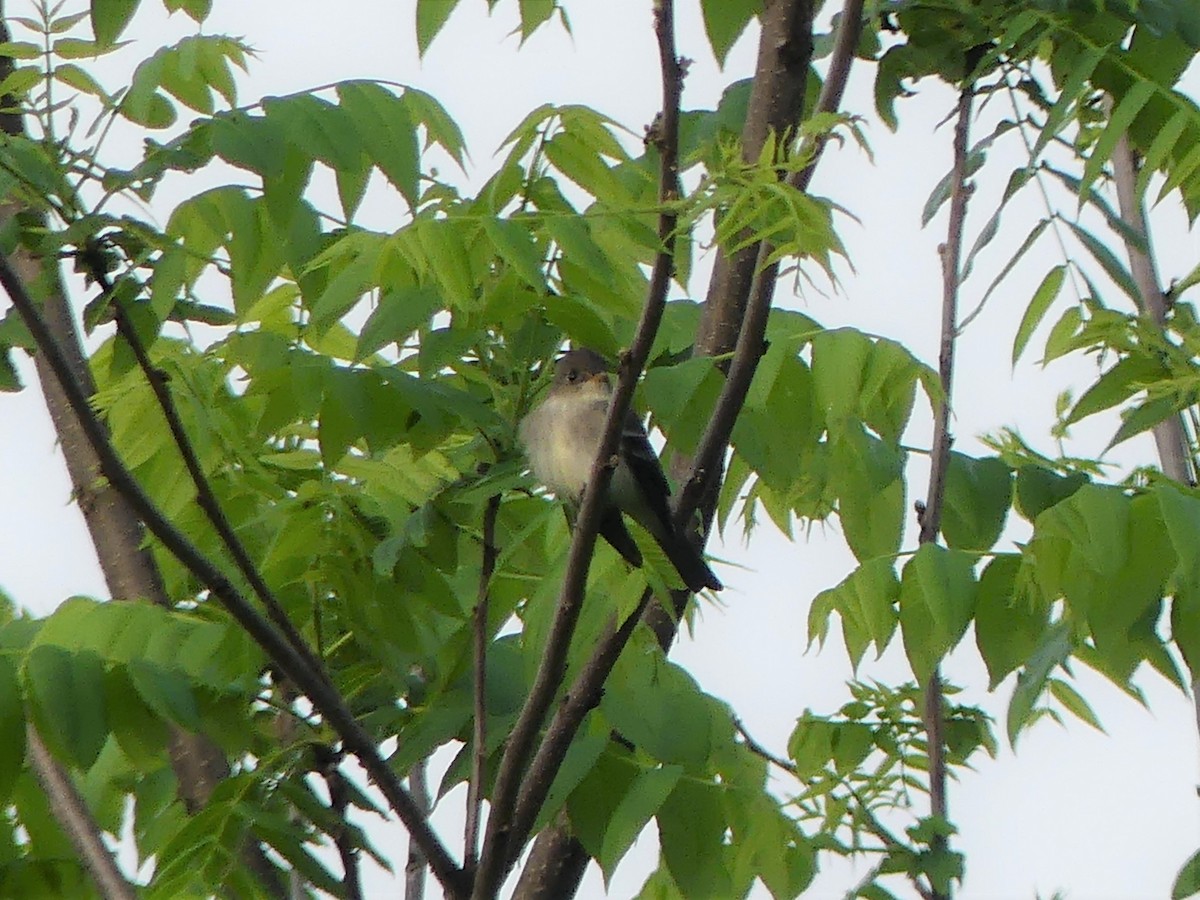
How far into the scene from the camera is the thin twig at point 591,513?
2193 millimetres

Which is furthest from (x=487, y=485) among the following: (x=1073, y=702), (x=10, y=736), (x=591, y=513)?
(x=1073, y=702)

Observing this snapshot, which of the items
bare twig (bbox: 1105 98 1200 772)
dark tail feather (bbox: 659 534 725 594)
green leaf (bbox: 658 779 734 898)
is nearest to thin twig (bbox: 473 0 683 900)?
dark tail feather (bbox: 659 534 725 594)

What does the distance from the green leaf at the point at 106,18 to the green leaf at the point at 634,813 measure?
1.76 m

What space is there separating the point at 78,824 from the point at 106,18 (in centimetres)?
154

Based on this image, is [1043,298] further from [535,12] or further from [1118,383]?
[535,12]

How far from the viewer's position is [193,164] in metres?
2.75

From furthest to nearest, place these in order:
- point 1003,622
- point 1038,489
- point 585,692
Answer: point 1038,489 → point 1003,622 → point 585,692

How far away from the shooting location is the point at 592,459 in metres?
3.28

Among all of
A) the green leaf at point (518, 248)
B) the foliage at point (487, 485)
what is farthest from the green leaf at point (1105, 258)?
the green leaf at point (518, 248)

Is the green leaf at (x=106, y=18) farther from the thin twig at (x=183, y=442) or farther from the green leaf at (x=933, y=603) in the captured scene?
the green leaf at (x=933, y=603)

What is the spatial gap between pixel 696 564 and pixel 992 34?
4.35 feet

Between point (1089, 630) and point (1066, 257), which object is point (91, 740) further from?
point (1066, 257)

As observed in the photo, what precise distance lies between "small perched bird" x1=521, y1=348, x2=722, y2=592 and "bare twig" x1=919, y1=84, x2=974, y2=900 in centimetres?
48

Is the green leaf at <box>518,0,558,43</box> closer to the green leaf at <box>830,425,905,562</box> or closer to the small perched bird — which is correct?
the small perched bird
